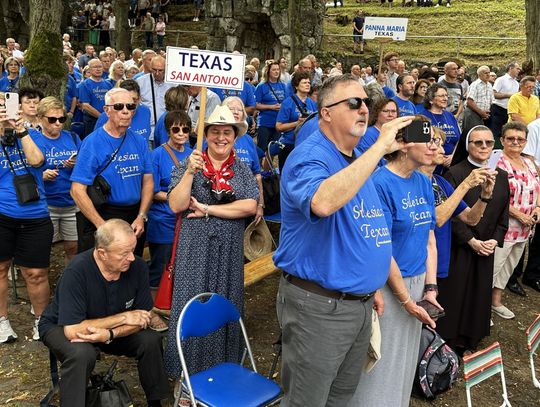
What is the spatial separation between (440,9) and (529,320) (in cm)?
2815

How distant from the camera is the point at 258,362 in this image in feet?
15.5

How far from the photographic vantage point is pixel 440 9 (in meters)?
30.9

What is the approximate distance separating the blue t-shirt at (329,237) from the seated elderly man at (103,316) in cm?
124

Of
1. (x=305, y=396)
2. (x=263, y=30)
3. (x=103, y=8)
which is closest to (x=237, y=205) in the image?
(x=305, y=396)

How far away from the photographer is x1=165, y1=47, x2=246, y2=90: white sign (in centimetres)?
408

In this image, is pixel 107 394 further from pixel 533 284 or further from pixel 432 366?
pixel 533 284

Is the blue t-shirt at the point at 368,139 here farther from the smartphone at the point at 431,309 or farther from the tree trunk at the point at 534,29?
the tree trunk at the point at 534,29

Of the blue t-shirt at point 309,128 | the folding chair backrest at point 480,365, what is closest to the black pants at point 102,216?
the blue t-shirt at point 309,128

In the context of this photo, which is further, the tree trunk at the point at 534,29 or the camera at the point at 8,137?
the tree trunk at the point at 534,29

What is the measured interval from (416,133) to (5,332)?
12.0 feet

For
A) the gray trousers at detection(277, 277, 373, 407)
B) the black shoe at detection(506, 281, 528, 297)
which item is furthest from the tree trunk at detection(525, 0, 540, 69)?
the gray trousers at detection(277, 277, 373, 407)

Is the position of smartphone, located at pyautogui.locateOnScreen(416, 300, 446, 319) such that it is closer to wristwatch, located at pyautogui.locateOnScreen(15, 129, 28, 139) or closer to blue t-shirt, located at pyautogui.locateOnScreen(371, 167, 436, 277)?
blue t-shirt, located at pyautogui.locateOnScreen(371, 167, 436, 277)

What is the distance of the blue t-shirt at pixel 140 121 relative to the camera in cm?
608

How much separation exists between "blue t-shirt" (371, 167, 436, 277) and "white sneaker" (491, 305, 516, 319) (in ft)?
9.18
